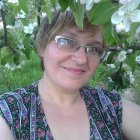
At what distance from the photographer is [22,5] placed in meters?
1.84

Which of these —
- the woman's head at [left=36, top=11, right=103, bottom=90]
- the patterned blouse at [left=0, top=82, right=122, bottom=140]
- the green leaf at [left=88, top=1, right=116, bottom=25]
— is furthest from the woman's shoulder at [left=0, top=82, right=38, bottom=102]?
the green leaf at [left=88, top=1, right=116, bottom=25]

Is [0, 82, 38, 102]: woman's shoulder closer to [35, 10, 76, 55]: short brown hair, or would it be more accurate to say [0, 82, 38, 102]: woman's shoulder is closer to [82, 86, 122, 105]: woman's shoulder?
[35, 10, 76, 55]: short brown hair

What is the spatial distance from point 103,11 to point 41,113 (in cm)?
106

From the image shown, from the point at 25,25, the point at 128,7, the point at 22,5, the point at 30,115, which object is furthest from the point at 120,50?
the point at 128,7

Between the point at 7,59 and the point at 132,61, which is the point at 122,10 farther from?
the point at 7,59

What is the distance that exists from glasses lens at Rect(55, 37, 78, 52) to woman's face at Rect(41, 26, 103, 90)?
0.01 metres

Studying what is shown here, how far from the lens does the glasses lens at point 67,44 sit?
2438 millimetres

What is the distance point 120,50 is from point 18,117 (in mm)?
915

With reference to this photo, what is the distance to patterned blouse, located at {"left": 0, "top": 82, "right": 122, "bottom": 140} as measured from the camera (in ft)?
8.15

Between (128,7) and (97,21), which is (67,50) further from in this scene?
(128,7)

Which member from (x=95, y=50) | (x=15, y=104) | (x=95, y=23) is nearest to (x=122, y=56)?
(x=95, y=50)

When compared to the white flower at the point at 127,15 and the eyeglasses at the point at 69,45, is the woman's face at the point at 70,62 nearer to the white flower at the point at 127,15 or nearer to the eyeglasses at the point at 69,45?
the eyeglasses at the point at 69,45

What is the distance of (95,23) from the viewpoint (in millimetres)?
1683

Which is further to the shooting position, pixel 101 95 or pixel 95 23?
pixel 101 95
